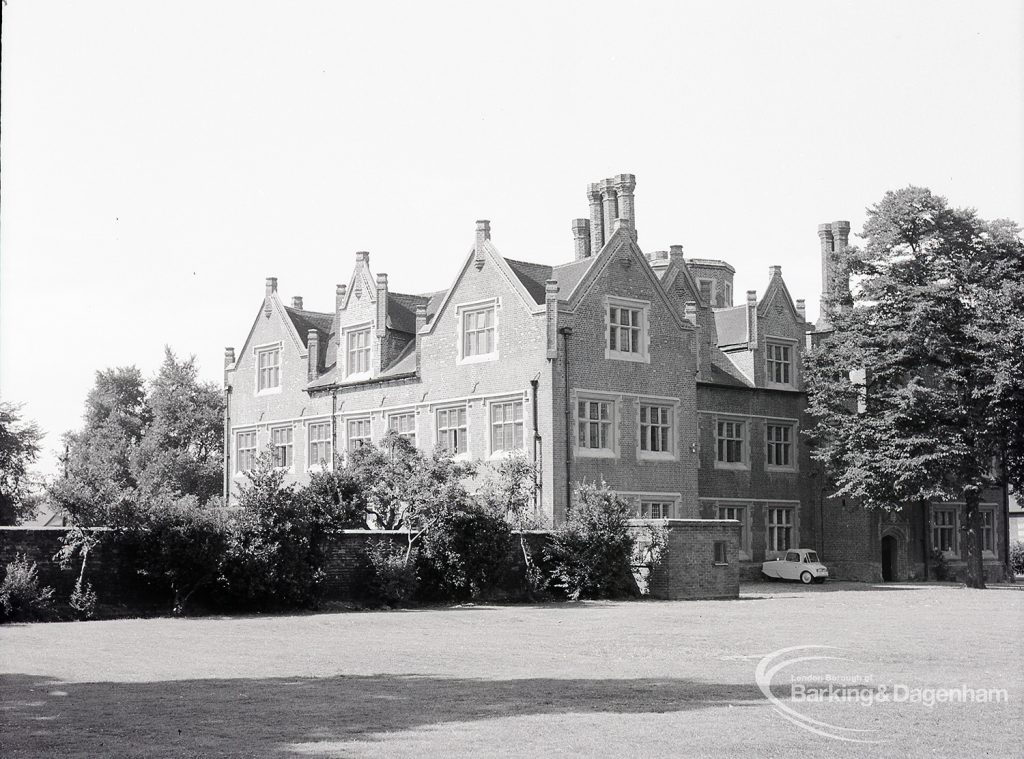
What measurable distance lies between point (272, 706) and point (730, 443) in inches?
1413

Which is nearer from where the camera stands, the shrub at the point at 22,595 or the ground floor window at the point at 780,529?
the shrub at the point at 22,595

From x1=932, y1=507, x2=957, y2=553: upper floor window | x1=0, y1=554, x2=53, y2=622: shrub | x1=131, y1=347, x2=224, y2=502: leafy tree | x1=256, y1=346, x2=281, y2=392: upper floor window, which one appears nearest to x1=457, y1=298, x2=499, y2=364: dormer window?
x1=256, y1=346, x2=281, y2=392: upper floor window

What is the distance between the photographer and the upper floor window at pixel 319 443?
47.6 metres

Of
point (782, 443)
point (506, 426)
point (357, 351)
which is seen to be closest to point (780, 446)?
point (782, 443)

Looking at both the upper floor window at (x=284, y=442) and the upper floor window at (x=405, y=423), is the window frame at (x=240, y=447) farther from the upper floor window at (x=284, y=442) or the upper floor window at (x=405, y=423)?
the upper floor window at (x=405, y=423)

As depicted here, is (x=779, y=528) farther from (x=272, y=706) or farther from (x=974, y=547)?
(x=272, y=706)

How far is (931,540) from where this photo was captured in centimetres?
4959

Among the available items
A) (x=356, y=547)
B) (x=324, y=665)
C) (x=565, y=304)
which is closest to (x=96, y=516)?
(x=356, y=547)

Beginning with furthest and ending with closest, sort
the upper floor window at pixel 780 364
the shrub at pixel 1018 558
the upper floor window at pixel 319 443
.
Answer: the shrub at pixel 1018 558, the upper floor window at pixel 780 364, the upper floor window at pixel 319 443

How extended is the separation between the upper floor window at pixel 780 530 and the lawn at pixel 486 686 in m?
22.3

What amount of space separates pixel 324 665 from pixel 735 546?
19.5 m

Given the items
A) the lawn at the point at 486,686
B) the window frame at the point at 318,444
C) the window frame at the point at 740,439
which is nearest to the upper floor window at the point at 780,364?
the window frame at the point at 740,439

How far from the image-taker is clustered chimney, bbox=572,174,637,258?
43969 mm

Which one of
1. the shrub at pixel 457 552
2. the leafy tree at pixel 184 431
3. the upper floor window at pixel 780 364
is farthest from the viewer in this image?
the leafy tree at pixel 184 431
